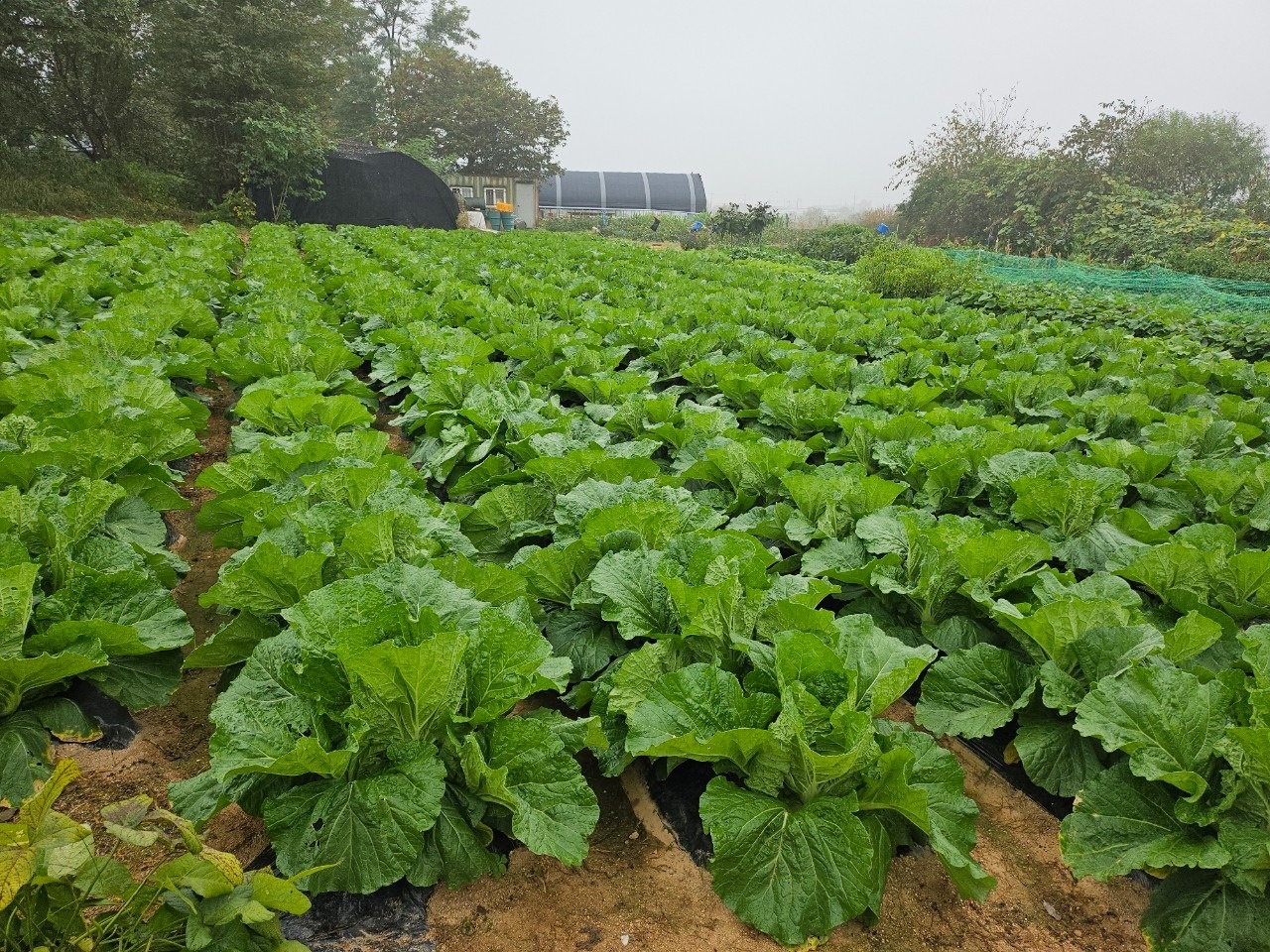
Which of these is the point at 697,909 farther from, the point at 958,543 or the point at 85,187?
the point at 85,187

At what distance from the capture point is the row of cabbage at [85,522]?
2.04 m

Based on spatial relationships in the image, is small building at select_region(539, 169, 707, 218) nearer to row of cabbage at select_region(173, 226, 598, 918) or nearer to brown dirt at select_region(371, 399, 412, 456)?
brown dirt at select_region(371, 399, 412, 456)

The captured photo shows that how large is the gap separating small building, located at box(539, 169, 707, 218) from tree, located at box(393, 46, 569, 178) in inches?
442

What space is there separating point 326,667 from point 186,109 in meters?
29.1

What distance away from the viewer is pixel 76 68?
21.9 metres

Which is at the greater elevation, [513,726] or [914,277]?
[914,277]

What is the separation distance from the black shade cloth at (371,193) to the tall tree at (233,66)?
2025 millimetres

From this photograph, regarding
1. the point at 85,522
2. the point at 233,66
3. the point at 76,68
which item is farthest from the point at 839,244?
the point at 85,522

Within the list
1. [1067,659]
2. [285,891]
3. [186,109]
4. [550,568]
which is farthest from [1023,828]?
[186,109]


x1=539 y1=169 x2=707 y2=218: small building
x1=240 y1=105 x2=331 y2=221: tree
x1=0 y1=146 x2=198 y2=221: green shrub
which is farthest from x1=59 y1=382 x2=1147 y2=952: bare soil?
x1=539 y1=169 x2=707 y2=218: small building

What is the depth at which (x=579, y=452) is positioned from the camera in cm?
321

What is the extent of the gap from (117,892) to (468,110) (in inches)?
1969

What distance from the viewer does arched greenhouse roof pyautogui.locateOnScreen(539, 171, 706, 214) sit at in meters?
59.2

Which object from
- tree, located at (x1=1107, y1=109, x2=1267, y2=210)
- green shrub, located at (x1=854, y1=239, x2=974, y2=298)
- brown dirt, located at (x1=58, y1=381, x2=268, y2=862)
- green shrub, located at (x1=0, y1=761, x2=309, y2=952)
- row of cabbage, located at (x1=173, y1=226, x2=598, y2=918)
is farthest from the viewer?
tree, located at (x1=1107, y1=109, x2=1267, y2=210)
